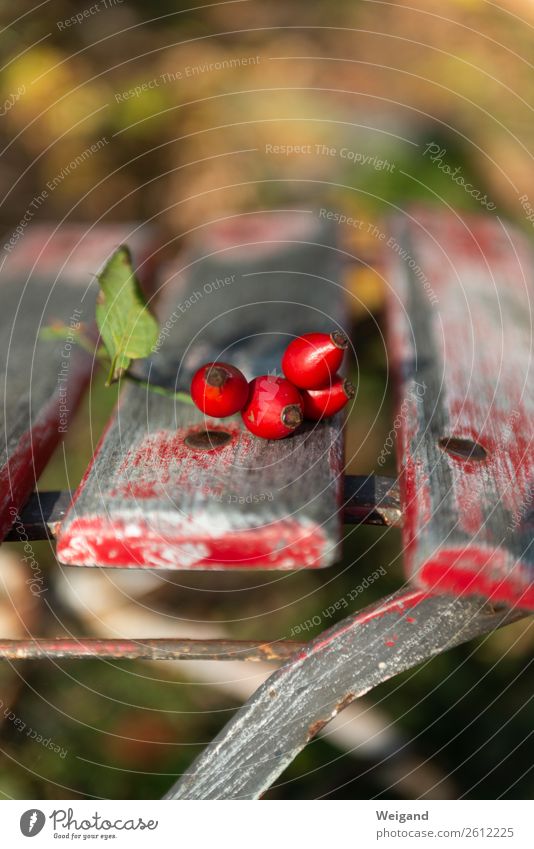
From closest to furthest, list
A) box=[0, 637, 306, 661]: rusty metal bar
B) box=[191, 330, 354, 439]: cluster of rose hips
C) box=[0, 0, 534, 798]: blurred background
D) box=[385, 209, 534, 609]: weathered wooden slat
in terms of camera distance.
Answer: box=[385, 209, 534, 609]: weathered wooden slat → box=[191, 330, 354, 439]: cluster of rose hips → box=[0, 637, 306, 661]: rusty metal bar → box=[0, 0, 534, 798]: blurred background

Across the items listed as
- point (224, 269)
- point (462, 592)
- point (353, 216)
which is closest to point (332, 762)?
point (462, 592)

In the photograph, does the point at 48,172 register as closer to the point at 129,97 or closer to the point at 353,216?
the point at 129,97

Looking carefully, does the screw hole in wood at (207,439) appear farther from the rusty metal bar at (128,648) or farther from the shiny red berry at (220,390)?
the rusty metal bar at (128,648)

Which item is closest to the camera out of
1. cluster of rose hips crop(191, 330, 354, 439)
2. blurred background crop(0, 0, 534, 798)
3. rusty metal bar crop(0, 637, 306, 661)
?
cluster of rose hips crop(191, 330, 354, 439)

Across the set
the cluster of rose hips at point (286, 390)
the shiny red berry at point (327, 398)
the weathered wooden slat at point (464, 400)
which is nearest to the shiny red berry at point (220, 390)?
the cluster of rose hips at point (286, 390)

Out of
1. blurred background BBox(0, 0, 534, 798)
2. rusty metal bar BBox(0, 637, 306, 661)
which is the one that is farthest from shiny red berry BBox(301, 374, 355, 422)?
blurred background BBox(0, 0, 534, 798)

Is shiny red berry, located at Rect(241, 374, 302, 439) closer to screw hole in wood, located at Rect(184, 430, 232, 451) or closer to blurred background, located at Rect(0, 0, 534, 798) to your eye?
screw hole in wood, located at Rect(184, 430, 232, 451)

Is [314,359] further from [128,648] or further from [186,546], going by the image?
[128,648]
